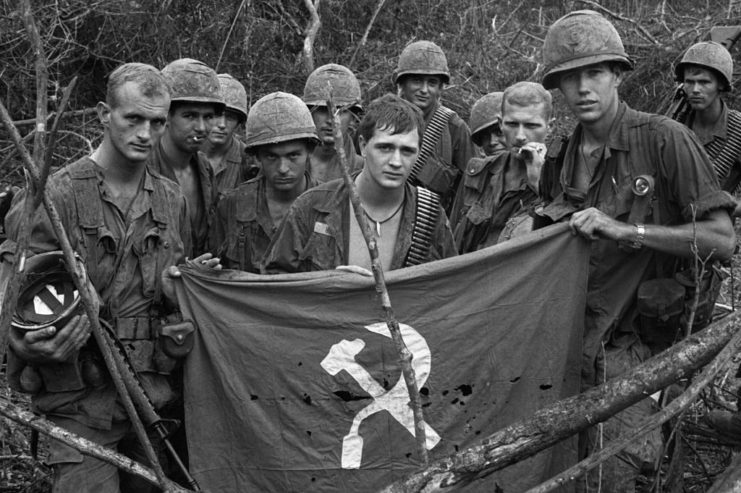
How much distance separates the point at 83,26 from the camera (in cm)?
1248

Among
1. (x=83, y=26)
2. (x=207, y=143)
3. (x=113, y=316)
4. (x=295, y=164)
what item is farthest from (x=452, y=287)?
(x=83, y=26)

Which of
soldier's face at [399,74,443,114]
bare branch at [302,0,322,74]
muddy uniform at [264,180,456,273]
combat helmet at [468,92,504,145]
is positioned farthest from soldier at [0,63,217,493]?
bare branch at [302,0,322,74]

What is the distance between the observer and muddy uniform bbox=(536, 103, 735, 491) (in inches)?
202

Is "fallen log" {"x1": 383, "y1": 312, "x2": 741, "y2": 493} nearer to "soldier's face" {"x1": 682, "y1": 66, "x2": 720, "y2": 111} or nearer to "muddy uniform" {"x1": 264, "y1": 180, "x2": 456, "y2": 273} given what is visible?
"muddy uniform" {"x1": 264, "y1": 180, "x2": 456, "y2": 273}

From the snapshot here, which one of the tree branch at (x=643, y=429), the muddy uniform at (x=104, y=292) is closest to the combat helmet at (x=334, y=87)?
the muddy uniform at (x=104, y=292)

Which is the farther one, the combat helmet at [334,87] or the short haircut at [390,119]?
the combat helmet at [334,87]

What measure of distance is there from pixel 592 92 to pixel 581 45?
0.78 ft

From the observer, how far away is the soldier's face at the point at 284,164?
7.12 m

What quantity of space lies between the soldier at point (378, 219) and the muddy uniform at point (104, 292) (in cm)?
60

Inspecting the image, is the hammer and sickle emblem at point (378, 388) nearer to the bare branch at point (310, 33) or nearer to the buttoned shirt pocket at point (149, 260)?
the buttoned shirt pocket at point (149, 260)

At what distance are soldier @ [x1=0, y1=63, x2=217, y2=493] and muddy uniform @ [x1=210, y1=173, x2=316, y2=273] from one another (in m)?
1.22

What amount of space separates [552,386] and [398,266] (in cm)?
95

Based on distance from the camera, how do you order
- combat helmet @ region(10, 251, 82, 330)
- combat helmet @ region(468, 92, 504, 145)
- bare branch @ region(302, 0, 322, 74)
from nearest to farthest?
combat helmet @ region(10, 251, 82, 330) → combat helmet @ region(468, 92, 504, 145) → bare branch @ region(302, 0, 322, 74)

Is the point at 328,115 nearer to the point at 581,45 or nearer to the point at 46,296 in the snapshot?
the point at 581,45
